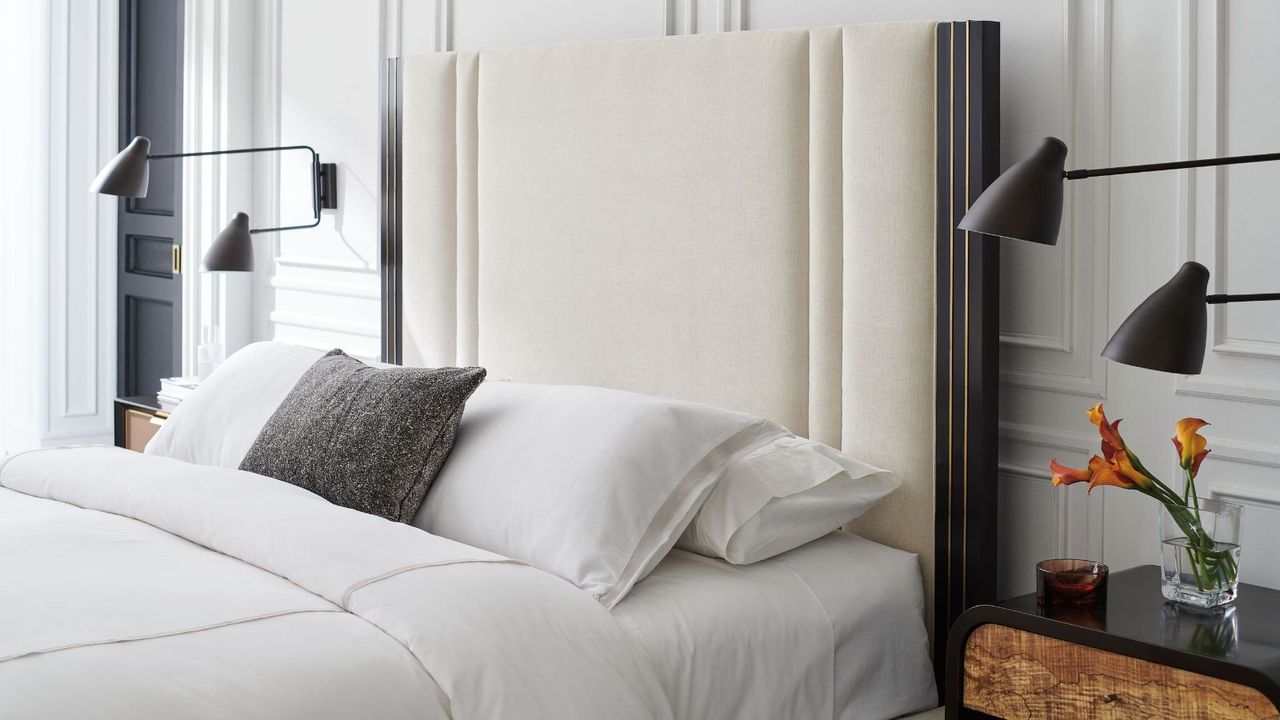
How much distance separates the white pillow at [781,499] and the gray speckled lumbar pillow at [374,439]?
47 cm

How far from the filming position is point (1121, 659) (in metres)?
1.61

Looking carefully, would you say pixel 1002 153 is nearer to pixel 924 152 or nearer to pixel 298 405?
pixel 924 152

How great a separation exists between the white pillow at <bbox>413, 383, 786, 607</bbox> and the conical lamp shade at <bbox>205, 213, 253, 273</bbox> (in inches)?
53.9

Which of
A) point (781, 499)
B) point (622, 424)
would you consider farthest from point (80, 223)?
point (781, 499)

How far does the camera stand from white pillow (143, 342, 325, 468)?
2.54 m

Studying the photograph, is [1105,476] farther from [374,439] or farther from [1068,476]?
[374,439]

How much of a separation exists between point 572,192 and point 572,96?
8.0 inches

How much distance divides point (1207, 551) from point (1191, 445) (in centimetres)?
14

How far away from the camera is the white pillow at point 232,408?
2.54 meters

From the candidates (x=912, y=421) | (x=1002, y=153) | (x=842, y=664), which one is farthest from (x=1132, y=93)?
(x=842, y=664)

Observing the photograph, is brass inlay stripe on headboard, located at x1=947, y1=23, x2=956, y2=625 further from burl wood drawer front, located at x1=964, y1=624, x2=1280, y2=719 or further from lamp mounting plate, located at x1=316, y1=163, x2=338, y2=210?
lamp mounting plate, located at x1=316, y1=163, x2=338, y2=210

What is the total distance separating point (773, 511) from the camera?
201 centimetres

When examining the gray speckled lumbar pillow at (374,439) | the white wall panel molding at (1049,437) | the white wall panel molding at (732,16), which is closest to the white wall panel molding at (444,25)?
the white wall panel molding at (732,16)

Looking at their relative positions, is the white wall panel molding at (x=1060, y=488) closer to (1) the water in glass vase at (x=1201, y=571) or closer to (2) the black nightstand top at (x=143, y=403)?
(1) the water in glass vase at (x=1201, y=571)
